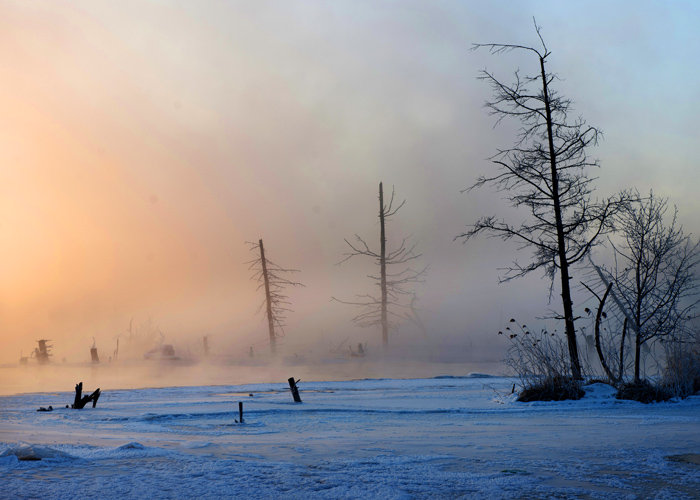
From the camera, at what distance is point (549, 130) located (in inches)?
675

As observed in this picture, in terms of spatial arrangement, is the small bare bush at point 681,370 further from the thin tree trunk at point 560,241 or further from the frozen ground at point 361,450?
the thin tree trunk at point 560,241

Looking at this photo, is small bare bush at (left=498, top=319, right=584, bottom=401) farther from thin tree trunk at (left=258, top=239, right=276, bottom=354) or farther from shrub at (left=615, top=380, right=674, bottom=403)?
thin tree trunk at (left=258, top=239, right=276, bottom=354)

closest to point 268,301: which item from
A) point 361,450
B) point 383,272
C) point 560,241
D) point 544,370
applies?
point 383,272

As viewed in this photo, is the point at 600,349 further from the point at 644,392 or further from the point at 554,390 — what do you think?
the point at 554,390

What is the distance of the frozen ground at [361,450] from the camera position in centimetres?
511

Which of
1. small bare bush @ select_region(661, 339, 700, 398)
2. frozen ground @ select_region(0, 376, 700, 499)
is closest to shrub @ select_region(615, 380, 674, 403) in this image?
small bare bush @ select_region(661, 339, 700, 398)

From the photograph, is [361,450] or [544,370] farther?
[544,370]

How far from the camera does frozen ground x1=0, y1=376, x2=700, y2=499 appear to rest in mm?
5109

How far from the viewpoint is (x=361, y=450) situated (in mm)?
7211

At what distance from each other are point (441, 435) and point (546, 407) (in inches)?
196

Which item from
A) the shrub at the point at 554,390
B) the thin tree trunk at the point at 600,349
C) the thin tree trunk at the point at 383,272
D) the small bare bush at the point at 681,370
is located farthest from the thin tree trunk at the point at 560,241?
the thin tree trunk at the point at 383,272

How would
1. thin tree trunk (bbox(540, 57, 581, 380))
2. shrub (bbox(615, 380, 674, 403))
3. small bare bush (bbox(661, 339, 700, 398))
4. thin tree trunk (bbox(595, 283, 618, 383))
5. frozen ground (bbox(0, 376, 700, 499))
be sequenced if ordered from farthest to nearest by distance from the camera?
thin tree trunk (bbox(540, 57, 581, 380))
thin tree trunk (bbox(595, 283, 618, 383))
small bare bush (bbox(661, 339, 700, 398))
shrub (bbox(615, 380, 674, 403))
frozen ground (bbox(0, 376, 700, 499))

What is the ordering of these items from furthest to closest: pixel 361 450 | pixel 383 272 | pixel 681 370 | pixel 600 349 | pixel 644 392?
1. pixel 383 272
2. pixel 600 349
3. pixel 681 370
4. pixel 644 392
5. pixel 361 450

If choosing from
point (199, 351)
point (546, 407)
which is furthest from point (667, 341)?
point (199, 351)
